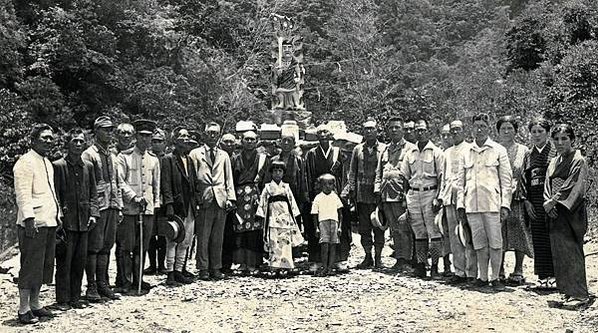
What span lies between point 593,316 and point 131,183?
201 inches

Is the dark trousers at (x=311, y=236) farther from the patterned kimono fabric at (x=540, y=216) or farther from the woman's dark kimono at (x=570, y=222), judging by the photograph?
the woman's dark kimono at (x=570, y=222)

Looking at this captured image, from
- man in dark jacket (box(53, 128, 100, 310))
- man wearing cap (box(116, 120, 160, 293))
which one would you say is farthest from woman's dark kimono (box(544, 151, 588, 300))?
man in dark jacket (box(53, 128, 100, 310))

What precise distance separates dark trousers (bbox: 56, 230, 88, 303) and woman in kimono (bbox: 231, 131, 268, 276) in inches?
89.3

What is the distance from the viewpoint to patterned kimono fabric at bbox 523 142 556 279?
7215 mm

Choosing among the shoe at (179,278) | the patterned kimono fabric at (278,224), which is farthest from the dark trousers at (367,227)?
the shoe at (179,278)

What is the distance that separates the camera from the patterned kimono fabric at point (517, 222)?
7.64m

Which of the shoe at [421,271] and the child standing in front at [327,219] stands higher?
the child standing in front at [327,219]

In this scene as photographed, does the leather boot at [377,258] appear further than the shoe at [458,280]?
Yes

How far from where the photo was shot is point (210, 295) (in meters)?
7.38

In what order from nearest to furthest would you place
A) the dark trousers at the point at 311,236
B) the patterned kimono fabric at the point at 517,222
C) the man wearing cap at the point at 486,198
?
the man wearing cap at the point at 486,198 < the patterned kimono fabric at the point at 517,222 < the dark trousers at the point at 311,236

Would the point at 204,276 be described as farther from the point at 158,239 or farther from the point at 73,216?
the point at 73,216

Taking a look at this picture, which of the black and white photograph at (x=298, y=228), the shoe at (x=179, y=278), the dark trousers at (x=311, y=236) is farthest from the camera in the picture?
the dark trousers at (x=311, y=236)

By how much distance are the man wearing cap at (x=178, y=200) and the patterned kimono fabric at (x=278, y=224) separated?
0.92 meters

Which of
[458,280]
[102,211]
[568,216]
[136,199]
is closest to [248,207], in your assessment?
[136,199]
